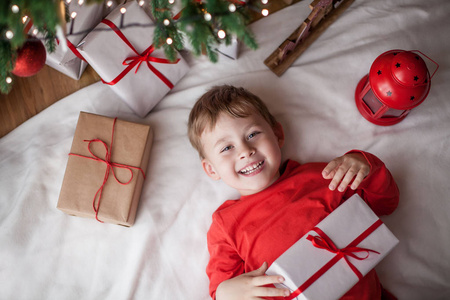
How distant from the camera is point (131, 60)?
132 centimetres

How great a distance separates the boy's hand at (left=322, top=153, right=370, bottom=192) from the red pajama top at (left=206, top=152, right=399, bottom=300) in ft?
0.14

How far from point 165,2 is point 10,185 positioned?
99 centimetres

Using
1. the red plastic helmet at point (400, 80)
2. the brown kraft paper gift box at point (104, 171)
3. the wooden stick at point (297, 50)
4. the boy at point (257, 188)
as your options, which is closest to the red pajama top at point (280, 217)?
the boy at point (257, 188)

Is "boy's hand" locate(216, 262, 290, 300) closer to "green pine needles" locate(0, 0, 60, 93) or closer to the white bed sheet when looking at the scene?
the white bed sheet

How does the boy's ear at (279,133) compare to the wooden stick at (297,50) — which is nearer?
the boy's ear at (279,133)

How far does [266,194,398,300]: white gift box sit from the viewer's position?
969 millimetres

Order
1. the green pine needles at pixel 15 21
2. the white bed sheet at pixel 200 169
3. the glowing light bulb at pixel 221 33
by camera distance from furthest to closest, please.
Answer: the white bed sheet at pixel 200 169
the glowing light bulb at pixel 221 33
the green pine needles at pixel 15 21

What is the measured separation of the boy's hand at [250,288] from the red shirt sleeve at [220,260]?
0.20ft

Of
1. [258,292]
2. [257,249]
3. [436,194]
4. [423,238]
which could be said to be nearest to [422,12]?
[436,194]

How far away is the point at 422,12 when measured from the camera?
4.76 feet

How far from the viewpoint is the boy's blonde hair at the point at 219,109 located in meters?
1.19

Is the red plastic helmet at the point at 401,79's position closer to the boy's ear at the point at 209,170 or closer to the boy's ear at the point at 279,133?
the boy's ear at the point at 279,133

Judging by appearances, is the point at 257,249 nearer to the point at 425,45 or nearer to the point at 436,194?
the point at 436,194

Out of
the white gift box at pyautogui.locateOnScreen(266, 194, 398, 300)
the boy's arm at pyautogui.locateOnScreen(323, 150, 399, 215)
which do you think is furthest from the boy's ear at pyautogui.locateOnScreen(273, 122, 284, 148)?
the white gift box at pyautogui.locateOnScreen(266, 194, 398, 300)
